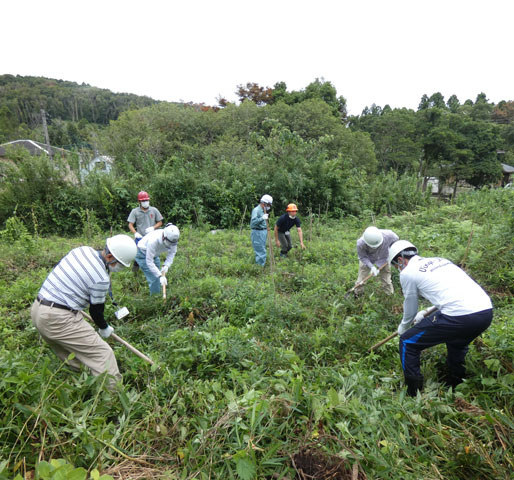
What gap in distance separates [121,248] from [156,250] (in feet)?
6.07

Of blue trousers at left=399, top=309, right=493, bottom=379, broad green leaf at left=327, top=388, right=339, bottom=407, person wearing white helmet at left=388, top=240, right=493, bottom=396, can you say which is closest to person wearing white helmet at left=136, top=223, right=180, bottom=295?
broad green leaf at left=327, top=388, right=339, bottom=407

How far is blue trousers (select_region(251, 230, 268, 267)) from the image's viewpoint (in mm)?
6621

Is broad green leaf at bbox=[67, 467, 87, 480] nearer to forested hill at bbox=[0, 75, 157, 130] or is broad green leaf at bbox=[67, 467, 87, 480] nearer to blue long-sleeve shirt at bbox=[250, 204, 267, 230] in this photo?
blue long-sleeve shirt at bbox=[250, 204, 267, 230]

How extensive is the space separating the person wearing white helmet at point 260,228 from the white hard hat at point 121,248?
3670 millimetres

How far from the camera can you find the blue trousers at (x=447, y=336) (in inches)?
103

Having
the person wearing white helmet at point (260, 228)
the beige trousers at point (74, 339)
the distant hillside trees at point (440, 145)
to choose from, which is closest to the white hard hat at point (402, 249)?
the beige trousers at point (74, 339)

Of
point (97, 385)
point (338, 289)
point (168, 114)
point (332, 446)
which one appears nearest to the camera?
point (332, 446)

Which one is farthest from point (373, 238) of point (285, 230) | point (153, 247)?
point (153, 247)

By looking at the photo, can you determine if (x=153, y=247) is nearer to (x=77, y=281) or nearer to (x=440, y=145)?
(x=77, y=281)

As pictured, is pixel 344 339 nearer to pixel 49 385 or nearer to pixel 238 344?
pixel 238 344

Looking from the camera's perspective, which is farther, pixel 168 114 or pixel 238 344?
pixel 168 114

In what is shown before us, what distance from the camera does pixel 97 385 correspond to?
2666 mm

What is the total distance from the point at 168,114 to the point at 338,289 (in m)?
17.6

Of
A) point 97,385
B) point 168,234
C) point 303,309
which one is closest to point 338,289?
point 303,309
